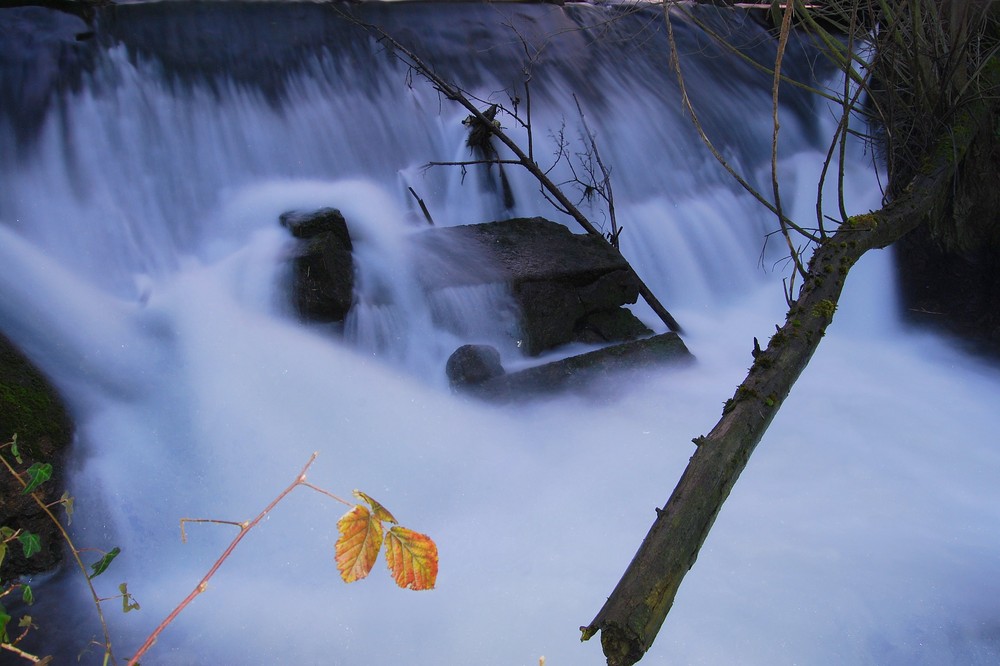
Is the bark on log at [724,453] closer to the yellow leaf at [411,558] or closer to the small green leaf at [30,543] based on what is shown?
the yellow leaf at [411,558]

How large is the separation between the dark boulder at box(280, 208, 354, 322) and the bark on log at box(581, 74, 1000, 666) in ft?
6.92

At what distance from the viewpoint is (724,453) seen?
7.29ft

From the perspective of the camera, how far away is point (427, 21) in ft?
19.9

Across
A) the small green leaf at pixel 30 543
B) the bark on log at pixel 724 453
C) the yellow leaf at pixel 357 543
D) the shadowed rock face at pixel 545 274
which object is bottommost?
the small green leaf at pixel 30 543

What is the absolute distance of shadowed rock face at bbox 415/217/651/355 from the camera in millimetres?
4441

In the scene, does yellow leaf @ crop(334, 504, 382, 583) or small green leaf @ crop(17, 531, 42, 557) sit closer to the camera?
yellow leaf @ crop(334, 504, 382, 583)

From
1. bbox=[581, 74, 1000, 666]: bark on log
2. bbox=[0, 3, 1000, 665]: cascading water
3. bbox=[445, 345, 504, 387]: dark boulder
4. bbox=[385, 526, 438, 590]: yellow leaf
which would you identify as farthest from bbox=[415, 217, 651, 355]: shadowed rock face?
bbox=[385, 526, 438, 590]: yellow leaf

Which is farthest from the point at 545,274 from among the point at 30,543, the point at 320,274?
the point at 30,543

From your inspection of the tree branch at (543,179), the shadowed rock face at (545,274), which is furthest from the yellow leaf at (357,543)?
the tree branch at (543,179)

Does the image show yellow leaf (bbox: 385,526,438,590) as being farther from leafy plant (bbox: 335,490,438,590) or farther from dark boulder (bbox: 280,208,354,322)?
dark boulder (bbox: 280,208,354,322)

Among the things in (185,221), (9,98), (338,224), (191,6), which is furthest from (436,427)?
(191,6)

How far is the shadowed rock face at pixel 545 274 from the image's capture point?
4.44 m

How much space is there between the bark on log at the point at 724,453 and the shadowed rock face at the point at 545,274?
1.29 m

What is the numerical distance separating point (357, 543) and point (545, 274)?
3165mm
